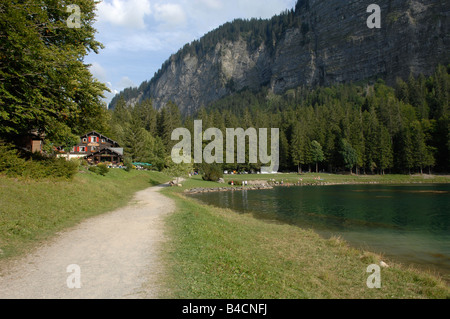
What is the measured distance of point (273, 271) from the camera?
868 centimetres

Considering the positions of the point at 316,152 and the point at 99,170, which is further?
the point at 316,152

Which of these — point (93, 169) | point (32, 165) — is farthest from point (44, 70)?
point (93, 169)

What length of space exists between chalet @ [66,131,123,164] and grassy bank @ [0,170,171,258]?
46371mm

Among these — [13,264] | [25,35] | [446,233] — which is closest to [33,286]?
[13,264]

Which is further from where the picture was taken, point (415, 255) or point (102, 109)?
point (102, 109)

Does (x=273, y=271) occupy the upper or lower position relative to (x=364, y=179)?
upper

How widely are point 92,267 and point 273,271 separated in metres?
5.58

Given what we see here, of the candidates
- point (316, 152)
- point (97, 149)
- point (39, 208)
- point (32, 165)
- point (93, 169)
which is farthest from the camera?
point (316, 152)

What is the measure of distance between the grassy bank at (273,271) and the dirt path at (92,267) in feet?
2.50

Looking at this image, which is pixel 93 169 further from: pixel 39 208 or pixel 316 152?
pixel 316 152

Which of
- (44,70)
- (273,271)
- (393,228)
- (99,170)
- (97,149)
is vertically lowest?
(393,228)
